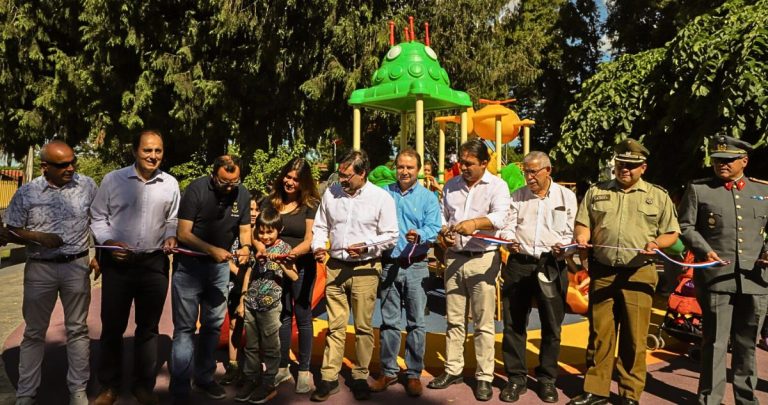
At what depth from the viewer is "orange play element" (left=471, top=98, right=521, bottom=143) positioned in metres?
10.7

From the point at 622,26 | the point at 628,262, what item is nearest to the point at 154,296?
the point at 628,262

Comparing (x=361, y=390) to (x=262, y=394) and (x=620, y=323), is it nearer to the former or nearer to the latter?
(x=262, y=394)

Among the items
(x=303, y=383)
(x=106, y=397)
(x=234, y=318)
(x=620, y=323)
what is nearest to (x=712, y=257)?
(x=620, y=323)

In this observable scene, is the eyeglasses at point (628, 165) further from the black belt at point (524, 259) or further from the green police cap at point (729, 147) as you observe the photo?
the black belt at point (524, 259)

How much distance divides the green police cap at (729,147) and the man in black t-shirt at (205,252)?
341 centimetres

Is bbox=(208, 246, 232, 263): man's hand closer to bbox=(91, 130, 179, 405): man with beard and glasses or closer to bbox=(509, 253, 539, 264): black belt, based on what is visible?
bbox=(91, 130, 179, 405): man with beard and glasses

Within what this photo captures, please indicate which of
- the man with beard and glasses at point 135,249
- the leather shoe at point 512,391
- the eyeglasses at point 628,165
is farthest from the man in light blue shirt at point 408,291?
the man with beard and glasses at point 135,249

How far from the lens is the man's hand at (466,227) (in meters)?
4.23

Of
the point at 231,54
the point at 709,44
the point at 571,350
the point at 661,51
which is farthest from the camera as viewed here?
the point at 231,54

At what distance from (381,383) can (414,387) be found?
10.5 inches

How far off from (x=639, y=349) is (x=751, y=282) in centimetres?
88

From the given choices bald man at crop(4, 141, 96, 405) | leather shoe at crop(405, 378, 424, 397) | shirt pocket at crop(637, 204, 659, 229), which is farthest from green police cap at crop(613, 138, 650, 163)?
bald man at crop(4, 141, 96, 405)

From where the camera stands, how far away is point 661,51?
10.7m

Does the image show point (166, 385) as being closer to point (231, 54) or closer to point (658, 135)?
point (658, 135)
